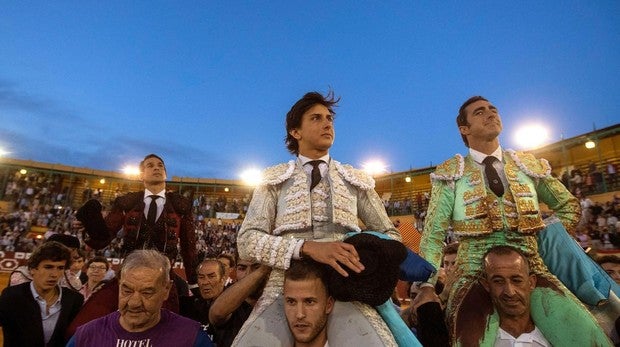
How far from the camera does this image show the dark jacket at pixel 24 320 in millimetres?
3592

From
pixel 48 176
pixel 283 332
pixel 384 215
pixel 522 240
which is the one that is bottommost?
pixel 283 332

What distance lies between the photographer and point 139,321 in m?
2.43

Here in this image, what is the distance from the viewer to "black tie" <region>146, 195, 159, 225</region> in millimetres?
3918

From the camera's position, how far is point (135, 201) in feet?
13.2

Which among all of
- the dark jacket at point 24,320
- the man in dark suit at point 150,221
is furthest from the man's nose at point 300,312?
the dark jacket at point 24,320

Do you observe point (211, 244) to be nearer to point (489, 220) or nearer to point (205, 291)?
point (205, 291)

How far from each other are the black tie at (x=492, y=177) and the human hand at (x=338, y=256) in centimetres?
138

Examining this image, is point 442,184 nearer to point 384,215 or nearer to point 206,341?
point 384,215

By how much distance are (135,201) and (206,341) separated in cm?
195

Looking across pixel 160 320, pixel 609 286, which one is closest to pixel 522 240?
pixel 609 286

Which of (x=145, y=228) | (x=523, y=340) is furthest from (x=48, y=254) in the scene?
(x=523, y=340)

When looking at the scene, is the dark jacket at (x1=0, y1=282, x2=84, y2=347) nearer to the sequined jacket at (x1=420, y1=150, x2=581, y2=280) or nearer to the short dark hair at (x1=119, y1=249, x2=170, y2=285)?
the short dark hair at (x1=119, y1=249, x2=170, y2=285)

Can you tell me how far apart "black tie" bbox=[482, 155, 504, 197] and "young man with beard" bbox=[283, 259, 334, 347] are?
1462 millimetres

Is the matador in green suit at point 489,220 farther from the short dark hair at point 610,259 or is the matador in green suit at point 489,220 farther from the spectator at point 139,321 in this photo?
the short dark hair at point 610,259
